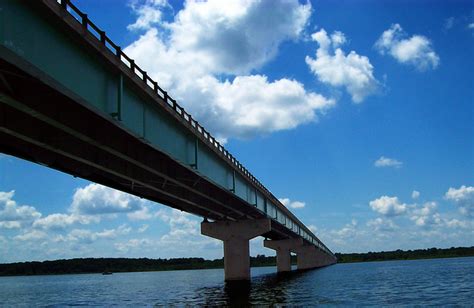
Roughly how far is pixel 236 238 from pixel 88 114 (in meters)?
45.5

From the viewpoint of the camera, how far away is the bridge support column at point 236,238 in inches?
2544

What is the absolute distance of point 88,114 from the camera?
22250 mm

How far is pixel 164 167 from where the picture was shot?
3306 centimetres

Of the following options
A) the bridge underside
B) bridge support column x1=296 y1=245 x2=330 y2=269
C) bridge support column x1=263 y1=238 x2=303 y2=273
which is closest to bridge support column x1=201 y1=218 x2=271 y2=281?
the bridge underside

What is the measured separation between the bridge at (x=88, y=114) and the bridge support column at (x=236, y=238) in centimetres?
1981

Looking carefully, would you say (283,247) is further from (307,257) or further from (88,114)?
(88,114)

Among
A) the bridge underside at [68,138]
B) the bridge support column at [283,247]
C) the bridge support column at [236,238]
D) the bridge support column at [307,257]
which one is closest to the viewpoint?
the bridge underside at [68,138]

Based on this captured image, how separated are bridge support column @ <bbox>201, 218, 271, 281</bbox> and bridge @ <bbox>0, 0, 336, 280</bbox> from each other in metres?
19.8

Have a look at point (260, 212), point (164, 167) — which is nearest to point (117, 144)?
point (164, 167)

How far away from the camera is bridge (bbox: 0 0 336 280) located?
16422 mm

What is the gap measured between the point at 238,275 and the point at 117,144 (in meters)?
41.9

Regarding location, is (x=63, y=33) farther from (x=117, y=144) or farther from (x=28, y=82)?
(x=117, y=144)

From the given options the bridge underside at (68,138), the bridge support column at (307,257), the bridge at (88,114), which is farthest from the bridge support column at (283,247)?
the bridge underside at (68,138)

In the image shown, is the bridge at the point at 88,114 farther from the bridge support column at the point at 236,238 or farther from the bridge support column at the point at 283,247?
the bridge support column at the point at 283,247
